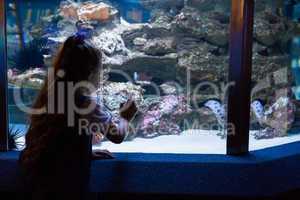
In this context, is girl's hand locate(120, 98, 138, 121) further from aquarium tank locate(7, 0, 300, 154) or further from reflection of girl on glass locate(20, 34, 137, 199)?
aquarium tank locate(7, 0, 300, 154)

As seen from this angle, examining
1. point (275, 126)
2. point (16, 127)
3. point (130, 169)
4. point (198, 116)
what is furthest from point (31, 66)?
point (275, 126)

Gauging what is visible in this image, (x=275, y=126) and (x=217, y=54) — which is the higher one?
(x=217, y=54)

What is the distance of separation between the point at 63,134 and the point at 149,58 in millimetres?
3023

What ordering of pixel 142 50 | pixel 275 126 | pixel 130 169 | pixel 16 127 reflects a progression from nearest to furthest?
pixel 130 169 → pixel 16 127 → pixel 275 126 → pixel 142 50

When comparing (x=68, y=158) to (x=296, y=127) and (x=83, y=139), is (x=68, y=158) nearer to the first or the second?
(x=83, y=139)

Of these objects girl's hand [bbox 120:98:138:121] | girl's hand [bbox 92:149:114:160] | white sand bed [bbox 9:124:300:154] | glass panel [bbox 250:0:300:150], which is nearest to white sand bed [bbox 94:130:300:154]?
white sand bed [bbox 9:124:300:154]

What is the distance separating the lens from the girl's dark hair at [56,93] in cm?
149

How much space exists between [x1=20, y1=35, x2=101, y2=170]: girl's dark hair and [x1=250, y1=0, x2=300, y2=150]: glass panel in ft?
5.59

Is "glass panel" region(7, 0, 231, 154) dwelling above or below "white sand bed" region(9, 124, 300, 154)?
above

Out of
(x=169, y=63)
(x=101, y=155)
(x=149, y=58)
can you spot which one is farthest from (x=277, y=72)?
(x=101, y=155)

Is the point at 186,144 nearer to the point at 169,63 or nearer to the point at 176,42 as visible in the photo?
the point at 169,63

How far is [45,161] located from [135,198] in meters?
0.64

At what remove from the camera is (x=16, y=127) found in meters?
2.40

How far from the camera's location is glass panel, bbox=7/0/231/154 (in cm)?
295
